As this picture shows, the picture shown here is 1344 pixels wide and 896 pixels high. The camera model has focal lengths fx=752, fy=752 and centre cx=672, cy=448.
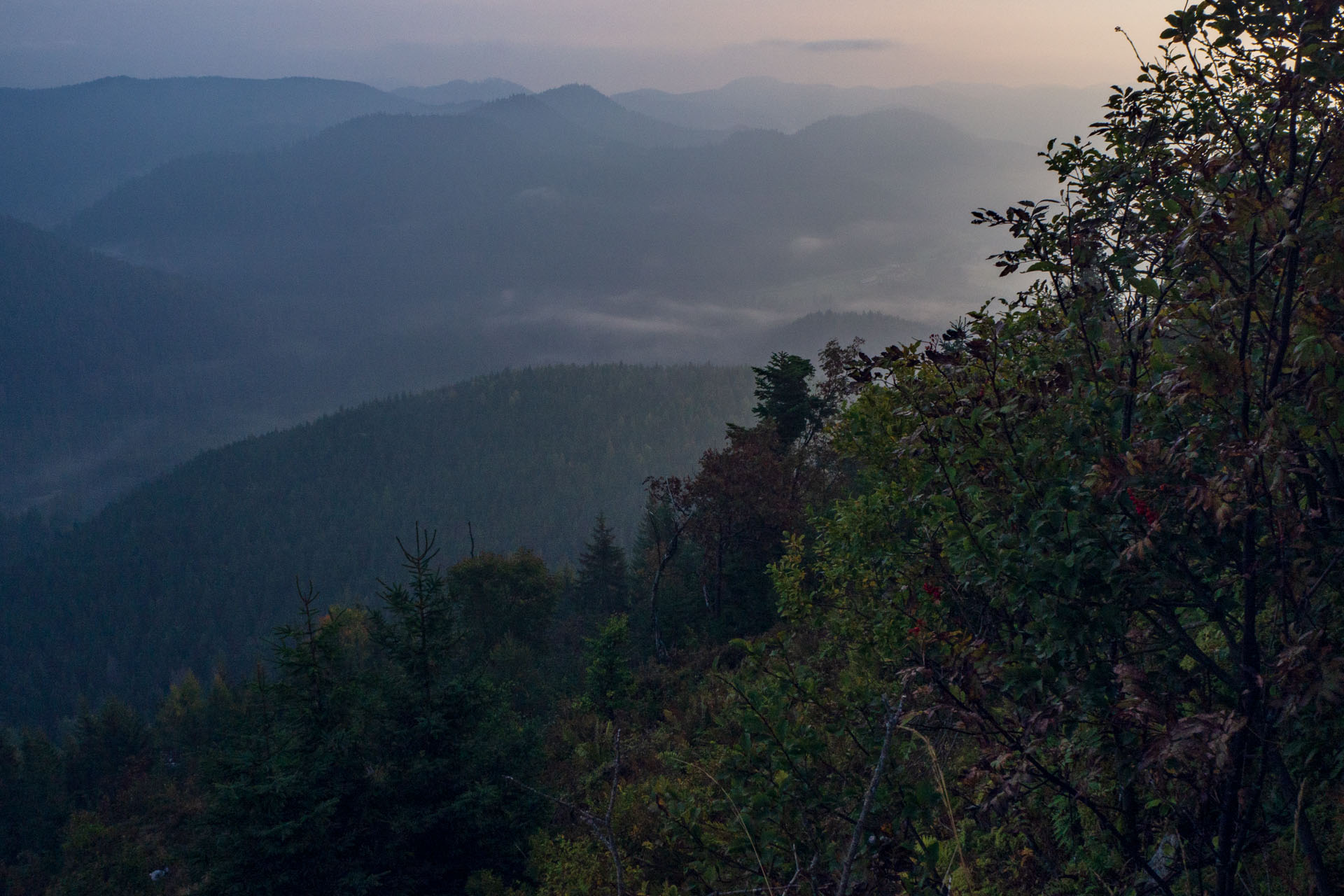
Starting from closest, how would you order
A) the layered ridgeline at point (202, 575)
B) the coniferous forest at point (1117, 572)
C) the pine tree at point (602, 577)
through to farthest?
the coniferous forest at point (1117, 572)
the pine tree at point (602, 577)
the layered ridgeline at point (202, 575)

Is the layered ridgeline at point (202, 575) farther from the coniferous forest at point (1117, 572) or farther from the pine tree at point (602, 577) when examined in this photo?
the coniferous forest at point (1117, 572)

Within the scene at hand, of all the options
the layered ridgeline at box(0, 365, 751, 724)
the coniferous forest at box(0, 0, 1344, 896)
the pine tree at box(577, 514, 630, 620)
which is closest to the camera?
the coniferous forest at box(0, 0, 1344, 896)

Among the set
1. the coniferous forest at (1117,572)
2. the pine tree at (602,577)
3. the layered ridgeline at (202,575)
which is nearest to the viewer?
the coniferous forest at (1117,572)

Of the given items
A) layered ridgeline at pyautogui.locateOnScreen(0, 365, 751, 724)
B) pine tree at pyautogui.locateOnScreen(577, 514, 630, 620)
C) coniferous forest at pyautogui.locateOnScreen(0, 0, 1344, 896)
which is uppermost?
coniferous forest at pyautogui.locateOnScreen(0, 0, 1344, 896)

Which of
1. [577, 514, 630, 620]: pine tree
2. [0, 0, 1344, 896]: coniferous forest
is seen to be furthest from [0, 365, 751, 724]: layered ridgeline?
[0, 0, 1344, 896]: coniferous forest

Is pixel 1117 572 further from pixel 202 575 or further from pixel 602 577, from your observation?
pixel 202 575

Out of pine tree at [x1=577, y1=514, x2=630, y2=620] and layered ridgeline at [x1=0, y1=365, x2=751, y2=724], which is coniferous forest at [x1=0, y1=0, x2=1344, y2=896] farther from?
layered ridgeline at [x1=0, y1=365, x2=751, y2=724]

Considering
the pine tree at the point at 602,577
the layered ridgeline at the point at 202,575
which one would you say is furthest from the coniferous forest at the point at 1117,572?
the layered ridgeline at the point at 202,575

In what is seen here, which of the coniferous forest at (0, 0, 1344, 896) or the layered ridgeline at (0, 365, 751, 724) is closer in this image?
the coniferous forest at (0, 0, 1344, 896)

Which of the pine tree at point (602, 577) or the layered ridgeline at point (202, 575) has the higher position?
the pine tree at point (602, 577)

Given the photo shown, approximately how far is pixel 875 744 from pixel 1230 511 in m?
2.52

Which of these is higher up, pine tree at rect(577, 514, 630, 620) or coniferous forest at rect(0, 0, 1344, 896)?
coniferous forest at rect(0, 0, 1344, 896)

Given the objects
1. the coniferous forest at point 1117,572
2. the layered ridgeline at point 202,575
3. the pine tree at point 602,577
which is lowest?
the layered ridgeline at point 202,575

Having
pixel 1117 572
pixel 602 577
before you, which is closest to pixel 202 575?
pixel 602 577
